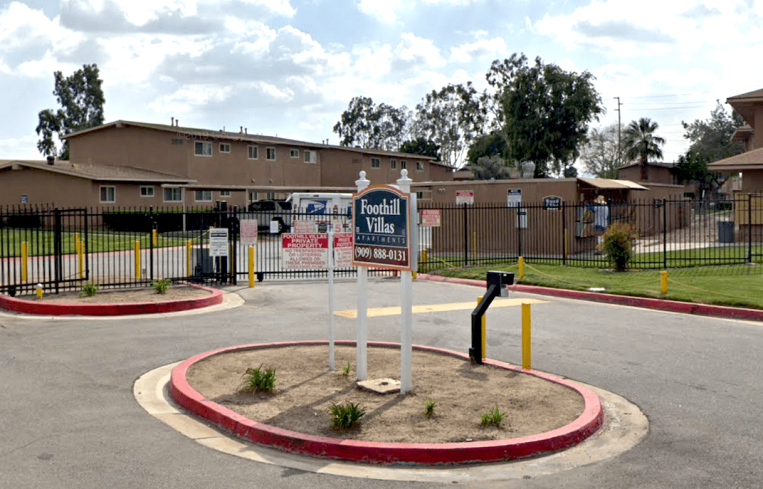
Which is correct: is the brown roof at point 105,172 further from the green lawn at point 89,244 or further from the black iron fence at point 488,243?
the black iron fence at point 488,243

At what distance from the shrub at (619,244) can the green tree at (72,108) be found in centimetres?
7579

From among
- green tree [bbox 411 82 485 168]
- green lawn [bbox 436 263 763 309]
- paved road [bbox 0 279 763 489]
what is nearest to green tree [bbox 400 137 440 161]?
green tree [bbox 411 82 485 168]

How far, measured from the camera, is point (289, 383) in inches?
364

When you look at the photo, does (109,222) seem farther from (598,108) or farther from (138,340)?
(598,108)

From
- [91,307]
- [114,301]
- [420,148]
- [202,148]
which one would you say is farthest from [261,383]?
[420,148]

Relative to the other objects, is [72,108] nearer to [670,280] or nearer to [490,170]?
[490,170]

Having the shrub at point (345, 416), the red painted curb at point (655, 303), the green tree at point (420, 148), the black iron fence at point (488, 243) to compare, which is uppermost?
the green tree at point (420, 148)

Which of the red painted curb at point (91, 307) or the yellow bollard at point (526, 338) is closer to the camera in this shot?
the yellow bollard at point (526, 338)

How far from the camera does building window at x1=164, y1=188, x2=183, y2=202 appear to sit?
48.5m

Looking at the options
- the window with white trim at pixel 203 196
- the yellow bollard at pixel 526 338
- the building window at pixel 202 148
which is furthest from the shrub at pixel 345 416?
the building window at pixel 202 148

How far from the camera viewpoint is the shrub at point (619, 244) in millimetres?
22219

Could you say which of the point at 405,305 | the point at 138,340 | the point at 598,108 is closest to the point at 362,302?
the point at 405,305

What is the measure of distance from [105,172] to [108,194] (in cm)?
142

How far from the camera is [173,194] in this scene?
4891cm
